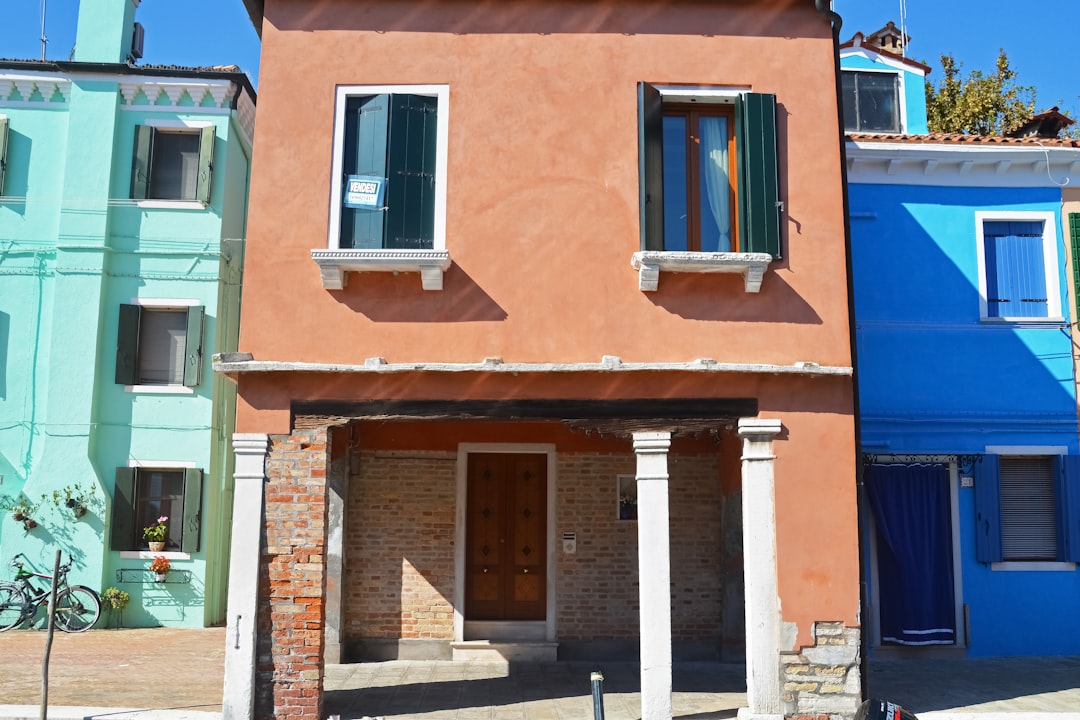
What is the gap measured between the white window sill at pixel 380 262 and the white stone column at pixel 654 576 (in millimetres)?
2321

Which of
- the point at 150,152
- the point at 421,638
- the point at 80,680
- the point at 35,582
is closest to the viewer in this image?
the point at 80,680

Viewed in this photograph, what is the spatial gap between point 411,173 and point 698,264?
2715 millimetres

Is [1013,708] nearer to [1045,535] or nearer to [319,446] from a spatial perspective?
Result: [1045,535]

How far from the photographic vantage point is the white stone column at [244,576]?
25.7 feet

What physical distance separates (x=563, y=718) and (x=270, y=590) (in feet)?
9.19

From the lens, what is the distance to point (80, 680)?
381 inches

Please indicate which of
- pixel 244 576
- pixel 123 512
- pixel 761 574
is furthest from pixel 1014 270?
pixel 123 512

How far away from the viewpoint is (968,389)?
11.7m

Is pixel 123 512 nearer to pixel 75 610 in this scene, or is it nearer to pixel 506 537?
pixel 75 610

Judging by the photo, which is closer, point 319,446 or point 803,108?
point 319,446

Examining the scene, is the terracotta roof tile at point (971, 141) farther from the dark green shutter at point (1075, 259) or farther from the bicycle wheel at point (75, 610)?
the bicycle wheel at point (75, 610)

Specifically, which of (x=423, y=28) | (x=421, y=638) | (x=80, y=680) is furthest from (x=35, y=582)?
(x=423, y=28)

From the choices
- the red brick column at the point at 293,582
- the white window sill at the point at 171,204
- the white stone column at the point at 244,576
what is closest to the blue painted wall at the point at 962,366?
the red brick column at the point at 293,582

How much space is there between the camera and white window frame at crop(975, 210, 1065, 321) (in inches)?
461
